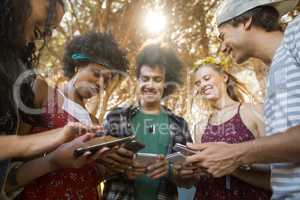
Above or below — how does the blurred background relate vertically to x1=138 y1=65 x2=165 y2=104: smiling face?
above

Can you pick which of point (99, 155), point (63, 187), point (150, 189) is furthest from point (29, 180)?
point (150, 189)

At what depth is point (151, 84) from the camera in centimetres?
291

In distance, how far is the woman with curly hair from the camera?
184 centimetres

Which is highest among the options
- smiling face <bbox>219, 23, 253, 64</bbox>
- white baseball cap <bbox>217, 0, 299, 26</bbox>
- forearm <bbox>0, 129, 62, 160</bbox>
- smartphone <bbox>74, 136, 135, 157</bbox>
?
white baseball cap <bbox>217, 0, 299, 26</bbox>

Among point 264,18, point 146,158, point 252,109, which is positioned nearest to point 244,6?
point 264,18

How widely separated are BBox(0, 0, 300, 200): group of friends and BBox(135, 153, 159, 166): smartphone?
3cm

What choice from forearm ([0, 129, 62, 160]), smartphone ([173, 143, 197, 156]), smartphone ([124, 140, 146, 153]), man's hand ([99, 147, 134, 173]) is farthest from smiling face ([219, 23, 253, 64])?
forearm ([0, 129, 62, 160])

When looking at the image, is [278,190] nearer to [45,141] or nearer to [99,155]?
[99,155]

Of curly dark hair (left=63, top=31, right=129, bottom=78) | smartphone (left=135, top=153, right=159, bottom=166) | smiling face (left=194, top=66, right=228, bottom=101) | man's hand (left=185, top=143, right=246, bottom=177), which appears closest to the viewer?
man's hand (left=185, top=143, right=246, bottom=177)

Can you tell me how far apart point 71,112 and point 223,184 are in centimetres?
111

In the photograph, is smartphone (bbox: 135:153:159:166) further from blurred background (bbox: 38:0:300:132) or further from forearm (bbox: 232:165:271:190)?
blurred background (bbox: 38:0:300:132)

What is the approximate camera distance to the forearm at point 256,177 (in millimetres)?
2250

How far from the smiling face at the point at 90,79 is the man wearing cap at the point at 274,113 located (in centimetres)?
101

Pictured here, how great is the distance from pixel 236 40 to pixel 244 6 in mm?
182
